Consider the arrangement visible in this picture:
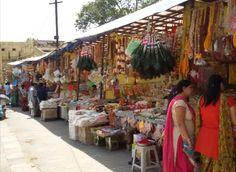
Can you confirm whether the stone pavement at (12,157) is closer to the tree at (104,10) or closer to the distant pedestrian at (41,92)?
the distant pedestrian at (41,92)

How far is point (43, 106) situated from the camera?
13.7 m

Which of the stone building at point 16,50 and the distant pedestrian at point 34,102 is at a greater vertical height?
the stone building at point 16,50

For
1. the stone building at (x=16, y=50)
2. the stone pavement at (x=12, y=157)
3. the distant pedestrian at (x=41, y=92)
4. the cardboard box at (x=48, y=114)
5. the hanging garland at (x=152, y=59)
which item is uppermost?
the stone building at (x=16, y=50)

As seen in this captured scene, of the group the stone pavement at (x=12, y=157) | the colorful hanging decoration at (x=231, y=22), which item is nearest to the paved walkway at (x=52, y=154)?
the stone pavement at (x=12, y=157)

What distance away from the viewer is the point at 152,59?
564cm

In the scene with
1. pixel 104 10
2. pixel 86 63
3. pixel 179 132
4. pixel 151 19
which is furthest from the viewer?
pixel 104 10

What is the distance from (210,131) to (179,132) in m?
0.42

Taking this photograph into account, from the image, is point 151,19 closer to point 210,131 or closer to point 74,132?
point 210,131

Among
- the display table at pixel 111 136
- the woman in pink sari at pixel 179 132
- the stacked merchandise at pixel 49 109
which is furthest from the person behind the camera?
the stacked merchandise at pixel 49 109

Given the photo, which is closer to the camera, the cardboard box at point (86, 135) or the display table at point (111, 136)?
the display table at point (111, 136)

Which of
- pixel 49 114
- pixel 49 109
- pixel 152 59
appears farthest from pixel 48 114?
pixel 152 59

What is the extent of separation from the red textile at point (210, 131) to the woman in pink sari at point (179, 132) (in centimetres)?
17

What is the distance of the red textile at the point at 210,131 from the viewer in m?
4.21

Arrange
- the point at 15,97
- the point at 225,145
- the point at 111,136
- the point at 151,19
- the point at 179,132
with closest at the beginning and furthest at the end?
the point at 225,145
the point at 179,132
the point at 151,19
the point at 111,136
the point at 15,97
